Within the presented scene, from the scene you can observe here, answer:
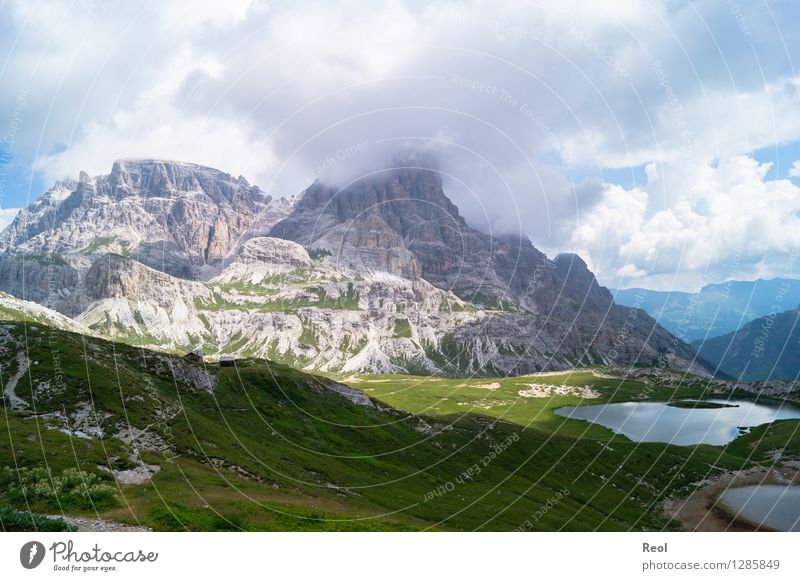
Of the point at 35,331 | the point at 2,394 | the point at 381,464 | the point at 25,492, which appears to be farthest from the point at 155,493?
the point at 35,331

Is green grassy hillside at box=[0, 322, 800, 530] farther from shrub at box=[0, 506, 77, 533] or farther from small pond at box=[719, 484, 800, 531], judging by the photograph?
small pond at box=[719, 484, 800, 531]

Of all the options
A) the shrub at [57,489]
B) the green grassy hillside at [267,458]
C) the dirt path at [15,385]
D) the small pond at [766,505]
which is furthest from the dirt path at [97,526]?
the small pond at [766,505]

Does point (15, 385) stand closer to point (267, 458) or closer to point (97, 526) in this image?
point (267, 458)

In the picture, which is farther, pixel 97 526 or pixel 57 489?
pixel 57 489

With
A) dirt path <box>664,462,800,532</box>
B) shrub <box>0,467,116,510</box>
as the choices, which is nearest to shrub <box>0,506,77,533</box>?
shrub <box>0,467,116,510</box>

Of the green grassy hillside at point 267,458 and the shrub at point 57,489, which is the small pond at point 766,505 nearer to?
the green grassy hillside at point 267,458

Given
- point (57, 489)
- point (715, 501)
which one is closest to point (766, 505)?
point (715, 501)
